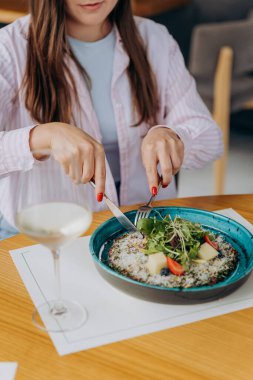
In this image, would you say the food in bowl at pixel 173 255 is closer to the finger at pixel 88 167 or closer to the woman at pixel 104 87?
the finger at pixel 88 167

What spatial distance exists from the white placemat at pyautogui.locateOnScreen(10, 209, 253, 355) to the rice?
39mm

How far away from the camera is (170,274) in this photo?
99 cm

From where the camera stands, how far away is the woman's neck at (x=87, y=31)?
1649 millimetres

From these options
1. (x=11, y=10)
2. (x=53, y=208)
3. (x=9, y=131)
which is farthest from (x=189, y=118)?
(x=11, y=10)

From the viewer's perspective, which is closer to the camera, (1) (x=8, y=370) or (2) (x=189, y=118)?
(1) (x=8, y=370)

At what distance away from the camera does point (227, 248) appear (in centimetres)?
109

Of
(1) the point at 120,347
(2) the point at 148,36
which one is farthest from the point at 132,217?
(2) the point at 148,36

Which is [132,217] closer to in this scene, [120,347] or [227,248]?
[227,248]

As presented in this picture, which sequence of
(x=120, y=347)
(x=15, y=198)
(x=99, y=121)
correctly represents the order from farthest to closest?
(x=99, y=121)
(x=15, y=198)
(x=120, y=347)

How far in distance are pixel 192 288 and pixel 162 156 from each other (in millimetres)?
416

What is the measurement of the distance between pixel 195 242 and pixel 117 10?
0.93 metres

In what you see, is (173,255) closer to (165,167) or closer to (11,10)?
(165,167)

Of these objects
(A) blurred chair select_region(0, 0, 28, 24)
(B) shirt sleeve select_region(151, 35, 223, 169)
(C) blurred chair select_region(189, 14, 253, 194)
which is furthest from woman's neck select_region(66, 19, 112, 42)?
(A) blurred chair select_region(0, 0, 28, 24)

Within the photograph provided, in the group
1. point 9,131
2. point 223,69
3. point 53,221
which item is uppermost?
point 53,221
